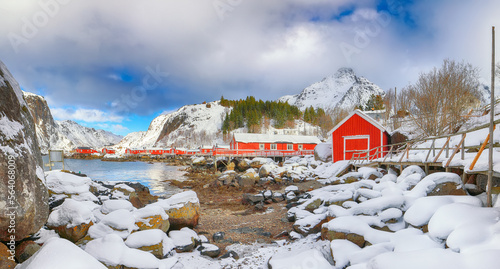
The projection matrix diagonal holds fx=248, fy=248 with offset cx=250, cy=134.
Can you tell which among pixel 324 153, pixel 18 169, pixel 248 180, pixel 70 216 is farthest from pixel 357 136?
pixel 18 169

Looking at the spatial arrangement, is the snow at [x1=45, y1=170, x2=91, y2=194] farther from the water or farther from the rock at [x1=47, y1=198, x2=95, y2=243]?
the water

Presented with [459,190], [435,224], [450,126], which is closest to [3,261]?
[435,224]

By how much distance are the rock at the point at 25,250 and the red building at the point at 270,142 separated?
44.3 meters

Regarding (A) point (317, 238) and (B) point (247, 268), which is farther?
(A) point (317, 238)

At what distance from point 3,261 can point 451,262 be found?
23.7 ft

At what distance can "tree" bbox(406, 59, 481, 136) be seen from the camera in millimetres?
19203

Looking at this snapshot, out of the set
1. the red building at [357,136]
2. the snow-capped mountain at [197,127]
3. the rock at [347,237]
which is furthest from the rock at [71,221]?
the snow-capped mountain at [197,127]

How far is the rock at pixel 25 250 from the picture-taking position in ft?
16.2

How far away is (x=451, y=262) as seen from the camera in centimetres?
359

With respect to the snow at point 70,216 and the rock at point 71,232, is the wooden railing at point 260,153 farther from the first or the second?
the rock at point 71,232

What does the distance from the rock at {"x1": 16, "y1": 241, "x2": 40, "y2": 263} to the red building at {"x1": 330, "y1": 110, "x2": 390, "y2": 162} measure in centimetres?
2234

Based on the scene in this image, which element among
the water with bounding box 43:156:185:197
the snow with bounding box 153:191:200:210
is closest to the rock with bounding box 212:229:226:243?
the snow with bounding box 153:191:200:210

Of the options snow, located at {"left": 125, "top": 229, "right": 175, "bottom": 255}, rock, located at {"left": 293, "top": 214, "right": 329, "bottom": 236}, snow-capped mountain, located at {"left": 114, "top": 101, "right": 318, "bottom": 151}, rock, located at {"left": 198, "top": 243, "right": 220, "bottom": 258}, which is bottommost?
rock, located at {"left": 198, "top": 243, "right": 220, "bottom": 258}

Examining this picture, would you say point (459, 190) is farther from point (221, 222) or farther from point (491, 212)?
point (221, 222)
